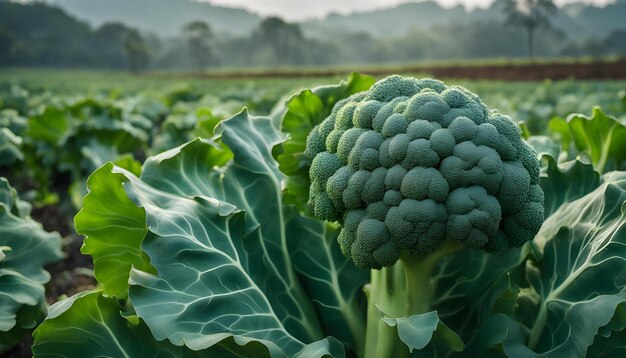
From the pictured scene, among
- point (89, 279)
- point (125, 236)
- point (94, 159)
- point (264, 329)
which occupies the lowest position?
point (89, 279)

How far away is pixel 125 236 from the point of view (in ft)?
7.11

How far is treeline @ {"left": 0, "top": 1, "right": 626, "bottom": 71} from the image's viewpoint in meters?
102

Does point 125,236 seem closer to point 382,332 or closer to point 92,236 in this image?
point 92,236

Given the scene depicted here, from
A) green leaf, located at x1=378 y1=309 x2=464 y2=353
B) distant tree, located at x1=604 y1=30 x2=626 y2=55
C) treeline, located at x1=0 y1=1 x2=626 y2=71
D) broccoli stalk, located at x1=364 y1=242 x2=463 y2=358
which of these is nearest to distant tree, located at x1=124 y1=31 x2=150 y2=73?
treeline, located at x1=0 y1=1 x2=626 y2=71

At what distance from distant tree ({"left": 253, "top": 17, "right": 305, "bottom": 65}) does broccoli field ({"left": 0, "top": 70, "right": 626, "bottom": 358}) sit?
374 feet

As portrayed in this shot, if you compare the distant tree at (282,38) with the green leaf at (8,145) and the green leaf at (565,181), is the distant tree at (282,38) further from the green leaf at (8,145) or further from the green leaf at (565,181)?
the green leaf at (565,181)

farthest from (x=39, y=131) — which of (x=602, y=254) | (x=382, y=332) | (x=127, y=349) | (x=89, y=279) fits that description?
(x=602, y=254)

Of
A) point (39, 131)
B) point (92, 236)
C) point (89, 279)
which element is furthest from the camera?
point (39, 131)

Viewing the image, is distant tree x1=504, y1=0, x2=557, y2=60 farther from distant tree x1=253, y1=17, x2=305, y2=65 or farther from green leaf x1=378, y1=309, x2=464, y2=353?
green leaf x1=378, y1=309, x2=464, y2=353

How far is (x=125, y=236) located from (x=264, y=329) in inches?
26.5

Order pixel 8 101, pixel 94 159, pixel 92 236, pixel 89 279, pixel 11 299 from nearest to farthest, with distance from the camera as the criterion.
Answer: pixel 92 236, pixel 11 299, pixel 89 279, pixel 94 159, pixel 8 101

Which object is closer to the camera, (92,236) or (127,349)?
(127,349)

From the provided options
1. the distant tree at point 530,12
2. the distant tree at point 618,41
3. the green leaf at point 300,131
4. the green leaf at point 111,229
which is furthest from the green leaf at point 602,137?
the distant tree at point 618,41

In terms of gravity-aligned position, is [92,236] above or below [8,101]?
above
